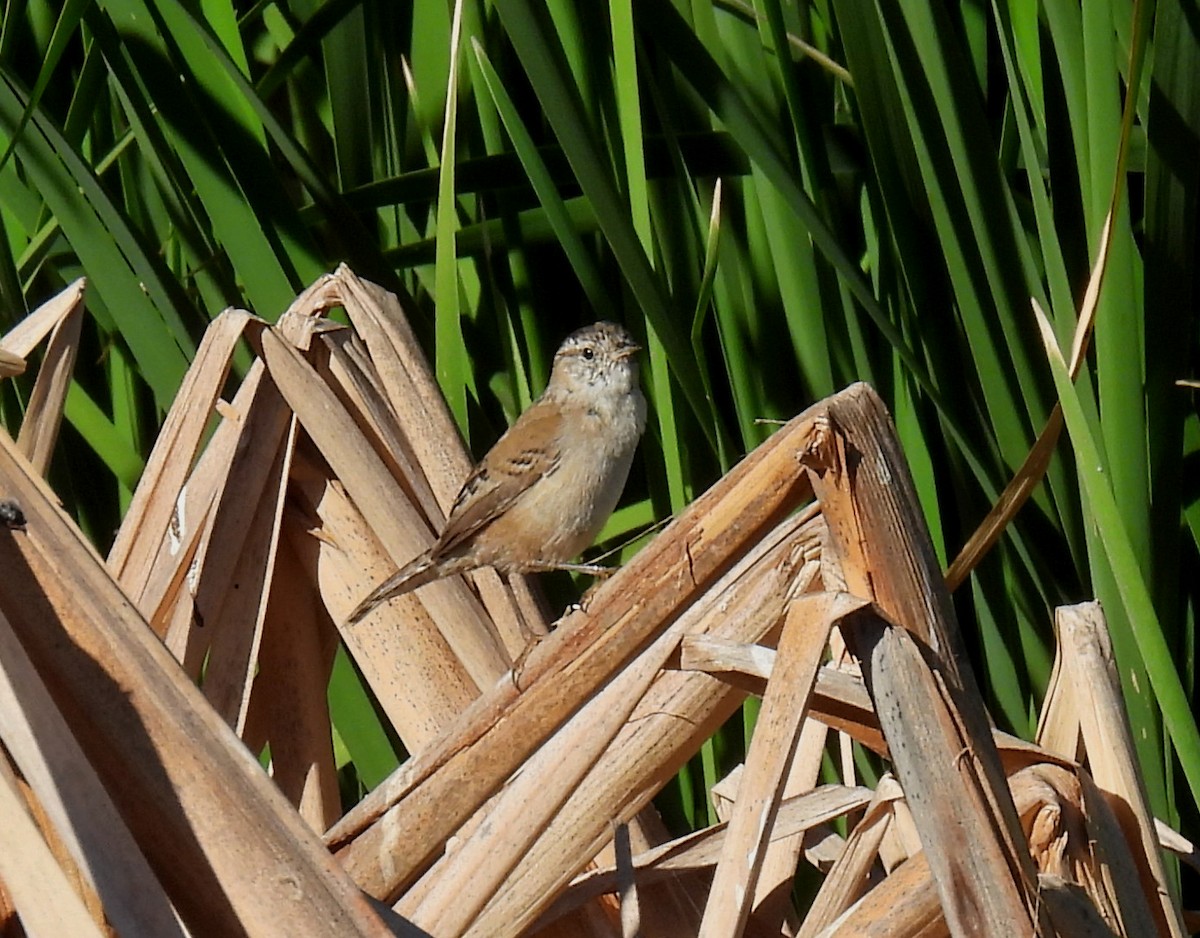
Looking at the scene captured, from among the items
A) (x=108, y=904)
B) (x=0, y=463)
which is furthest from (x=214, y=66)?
(x=108, y=904)

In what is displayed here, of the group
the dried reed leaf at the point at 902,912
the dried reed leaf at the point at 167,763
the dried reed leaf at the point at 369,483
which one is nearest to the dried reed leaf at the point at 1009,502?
the dried reed leaf at the point at 902,912

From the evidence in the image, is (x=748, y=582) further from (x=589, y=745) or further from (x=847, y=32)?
(x=847, y=32)

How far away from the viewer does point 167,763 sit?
3.41 ft

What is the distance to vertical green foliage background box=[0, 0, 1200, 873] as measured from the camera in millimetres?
1897

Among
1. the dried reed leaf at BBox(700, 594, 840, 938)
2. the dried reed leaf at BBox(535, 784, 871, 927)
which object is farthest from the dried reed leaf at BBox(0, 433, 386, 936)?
the dried reed leaf at BBox(535, 784, 871, 927)

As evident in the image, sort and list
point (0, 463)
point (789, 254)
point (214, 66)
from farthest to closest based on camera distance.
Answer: point (214, 66) < point (789, 254) < point (0, 463)

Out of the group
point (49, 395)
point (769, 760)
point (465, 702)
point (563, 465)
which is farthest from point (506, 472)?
point (769, 760)

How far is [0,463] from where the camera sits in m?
1.16

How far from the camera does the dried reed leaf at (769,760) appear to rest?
3.93 feet

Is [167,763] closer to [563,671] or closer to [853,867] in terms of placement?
[563,671]

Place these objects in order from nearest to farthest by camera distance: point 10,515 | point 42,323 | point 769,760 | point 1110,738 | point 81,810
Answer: point 81,810 < point 10,515 < point 769,760 < point 1110,738 < point 42,323

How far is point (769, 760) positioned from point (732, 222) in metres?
1.22

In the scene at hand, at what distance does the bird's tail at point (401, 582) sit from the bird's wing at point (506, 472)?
0.08ft

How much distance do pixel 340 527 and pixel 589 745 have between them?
2.68 feet
